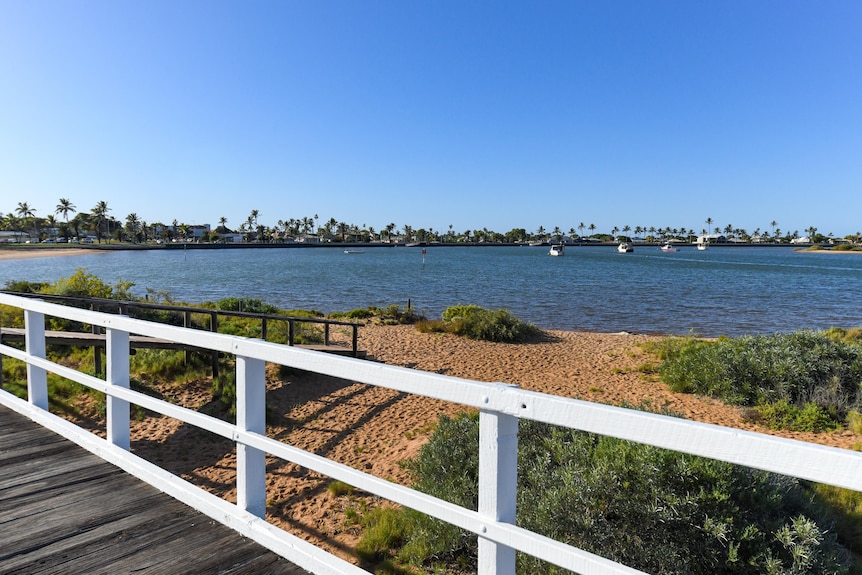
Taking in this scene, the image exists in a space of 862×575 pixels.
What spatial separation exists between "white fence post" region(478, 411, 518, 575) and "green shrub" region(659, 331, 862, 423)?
28.4ft

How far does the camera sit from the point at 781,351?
396 inches

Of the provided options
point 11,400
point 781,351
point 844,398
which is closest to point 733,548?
point 11,400

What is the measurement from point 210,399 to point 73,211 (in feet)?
646

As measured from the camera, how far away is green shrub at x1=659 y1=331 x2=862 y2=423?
29.7 ft

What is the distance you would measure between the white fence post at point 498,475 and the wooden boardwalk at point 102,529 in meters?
1.17

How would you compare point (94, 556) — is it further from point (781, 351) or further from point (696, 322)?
point (696, 322)

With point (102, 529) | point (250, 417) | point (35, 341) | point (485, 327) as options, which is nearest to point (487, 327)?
point (485, 327)

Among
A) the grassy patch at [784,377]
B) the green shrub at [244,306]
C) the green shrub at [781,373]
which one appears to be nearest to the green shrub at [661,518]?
the grassy patch at [784,377]

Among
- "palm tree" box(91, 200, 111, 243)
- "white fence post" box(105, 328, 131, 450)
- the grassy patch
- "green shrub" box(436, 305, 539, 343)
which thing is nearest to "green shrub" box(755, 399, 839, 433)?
the grassy patch

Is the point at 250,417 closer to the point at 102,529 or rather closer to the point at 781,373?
the point at 102,529

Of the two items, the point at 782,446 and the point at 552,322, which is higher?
the point at 782,446

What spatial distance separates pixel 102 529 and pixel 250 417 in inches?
49.0

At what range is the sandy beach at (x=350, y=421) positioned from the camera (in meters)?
6.03

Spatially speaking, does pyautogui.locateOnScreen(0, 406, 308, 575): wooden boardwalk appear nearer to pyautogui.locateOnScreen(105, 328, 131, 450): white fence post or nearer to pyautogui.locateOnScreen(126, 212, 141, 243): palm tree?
pyautogui.locateOnScreen(105, 328, 131, 450): white fence post
